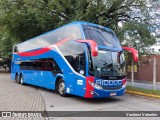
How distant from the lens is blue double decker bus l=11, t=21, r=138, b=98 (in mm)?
10195

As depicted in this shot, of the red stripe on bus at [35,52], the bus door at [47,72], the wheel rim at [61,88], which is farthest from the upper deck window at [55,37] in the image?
the wheel rim at [61,88]

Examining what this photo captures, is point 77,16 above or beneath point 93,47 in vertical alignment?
above

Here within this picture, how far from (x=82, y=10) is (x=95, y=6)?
3.29 ft

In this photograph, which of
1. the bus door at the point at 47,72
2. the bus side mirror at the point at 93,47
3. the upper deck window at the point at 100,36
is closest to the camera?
the bus side mirror at the point at 93,47

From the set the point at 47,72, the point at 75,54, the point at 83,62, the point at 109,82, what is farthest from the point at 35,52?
the point at 109,82

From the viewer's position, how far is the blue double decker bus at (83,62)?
10.2m

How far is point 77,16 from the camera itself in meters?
16.6

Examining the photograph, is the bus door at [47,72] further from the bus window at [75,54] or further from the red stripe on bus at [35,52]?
the bus window at [75,54]

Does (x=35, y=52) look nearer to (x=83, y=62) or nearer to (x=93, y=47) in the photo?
(x=83, y=62)

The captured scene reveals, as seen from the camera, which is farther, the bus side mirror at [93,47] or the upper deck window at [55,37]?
the upper deck window at [55,37]

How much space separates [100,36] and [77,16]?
557 cm

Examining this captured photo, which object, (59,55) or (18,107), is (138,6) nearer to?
(59,55)

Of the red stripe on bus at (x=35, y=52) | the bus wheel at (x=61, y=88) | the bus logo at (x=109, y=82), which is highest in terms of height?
the red stripe on bus at (x=35, y=52)

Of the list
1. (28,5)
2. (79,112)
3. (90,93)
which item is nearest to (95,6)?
(28,5)
